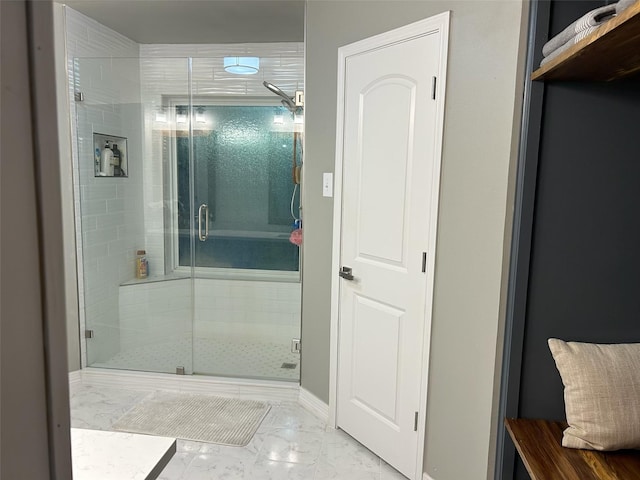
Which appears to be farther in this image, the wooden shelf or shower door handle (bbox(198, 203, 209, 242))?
shower door handle (bbox(198, 203, 209, 242))

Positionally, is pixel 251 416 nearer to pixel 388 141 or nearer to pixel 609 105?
pixel 388 141

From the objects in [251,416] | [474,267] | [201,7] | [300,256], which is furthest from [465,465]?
[201,7]

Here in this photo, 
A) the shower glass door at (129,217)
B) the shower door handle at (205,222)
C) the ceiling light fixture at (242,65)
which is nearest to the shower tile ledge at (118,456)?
the shower glass door at (129,217)

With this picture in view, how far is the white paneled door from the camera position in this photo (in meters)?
2.08

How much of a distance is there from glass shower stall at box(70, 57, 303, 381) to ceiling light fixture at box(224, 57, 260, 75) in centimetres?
6

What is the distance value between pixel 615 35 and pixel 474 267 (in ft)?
3.31

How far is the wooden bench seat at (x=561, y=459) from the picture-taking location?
127 cm

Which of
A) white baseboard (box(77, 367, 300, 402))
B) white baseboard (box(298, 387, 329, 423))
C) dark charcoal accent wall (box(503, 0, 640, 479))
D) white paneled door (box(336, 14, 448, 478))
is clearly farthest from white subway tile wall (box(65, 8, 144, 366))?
dark charcoal accent wall (box(503, 0, 640, 479))

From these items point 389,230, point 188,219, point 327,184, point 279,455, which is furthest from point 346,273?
point 188,219

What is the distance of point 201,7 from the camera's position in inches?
116

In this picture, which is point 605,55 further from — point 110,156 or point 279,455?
point 110,156

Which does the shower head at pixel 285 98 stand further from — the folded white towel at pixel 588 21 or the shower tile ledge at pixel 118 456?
the shower tile ledge at pixel 118 456

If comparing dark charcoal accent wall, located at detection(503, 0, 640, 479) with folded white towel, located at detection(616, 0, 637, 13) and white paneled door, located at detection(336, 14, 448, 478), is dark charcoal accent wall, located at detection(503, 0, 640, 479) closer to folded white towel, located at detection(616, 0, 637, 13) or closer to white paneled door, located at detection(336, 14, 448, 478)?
folded white towel, located at detection(616, 0, 637, 13)

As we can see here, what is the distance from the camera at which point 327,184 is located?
264cm
